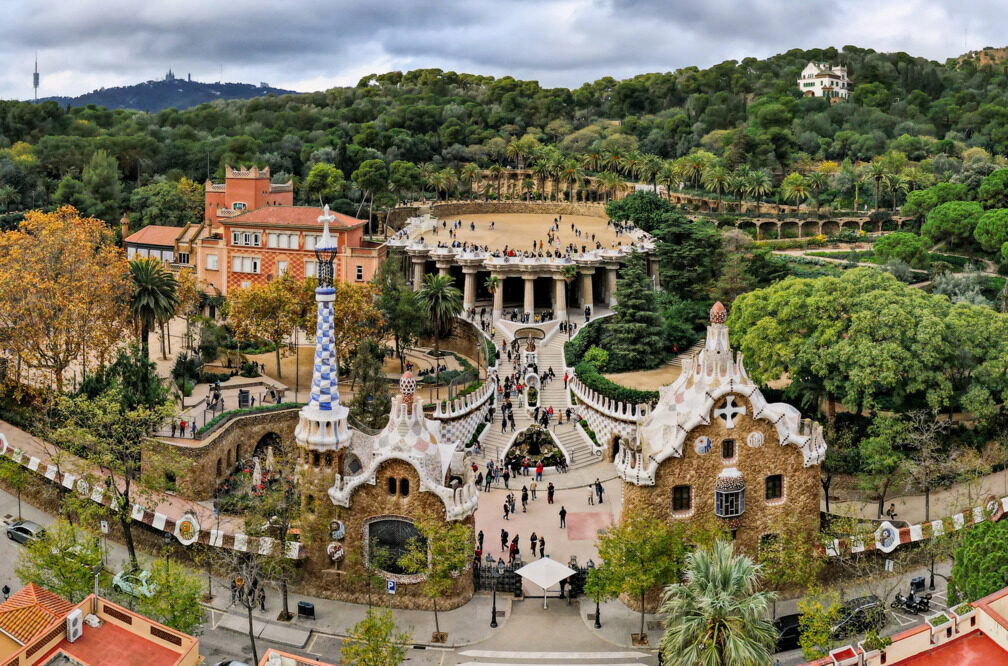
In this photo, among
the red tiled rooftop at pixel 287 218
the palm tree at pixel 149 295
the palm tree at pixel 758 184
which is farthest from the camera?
the palm tree at pixel 758 184

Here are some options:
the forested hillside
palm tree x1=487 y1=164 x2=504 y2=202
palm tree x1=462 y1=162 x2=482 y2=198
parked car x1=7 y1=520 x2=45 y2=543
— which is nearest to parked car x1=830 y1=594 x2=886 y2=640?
parked car x1=7 y1=520 x2=45 y2=543

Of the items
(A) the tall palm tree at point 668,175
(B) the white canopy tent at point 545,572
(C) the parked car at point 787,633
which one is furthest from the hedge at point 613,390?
(A) the tall palm tree at point 668,175

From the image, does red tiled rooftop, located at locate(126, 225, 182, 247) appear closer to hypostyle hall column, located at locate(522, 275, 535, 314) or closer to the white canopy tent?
hypostyle hall column, located at locate(522, 275, 535, 314)

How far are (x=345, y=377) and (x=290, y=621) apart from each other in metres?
27.3

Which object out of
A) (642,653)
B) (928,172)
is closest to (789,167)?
(928,172)

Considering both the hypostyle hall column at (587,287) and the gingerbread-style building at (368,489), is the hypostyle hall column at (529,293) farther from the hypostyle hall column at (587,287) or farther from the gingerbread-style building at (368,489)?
the gingerbread-style building at (368,489)

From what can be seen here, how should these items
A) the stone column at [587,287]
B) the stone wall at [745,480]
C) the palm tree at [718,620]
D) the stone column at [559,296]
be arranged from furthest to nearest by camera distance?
the stone column at [587,287] → the stone column at [559,296] → the stone wall at [745,480] → the palm tree at [718,620]

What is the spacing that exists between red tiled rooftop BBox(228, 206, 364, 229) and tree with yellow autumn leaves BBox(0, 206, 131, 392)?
2309cm

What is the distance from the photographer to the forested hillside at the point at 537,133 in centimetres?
11856

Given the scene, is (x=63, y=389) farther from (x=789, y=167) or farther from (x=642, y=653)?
(x=789, y=167)

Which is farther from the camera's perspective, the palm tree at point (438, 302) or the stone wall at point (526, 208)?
the stone wall at point (526, 208)

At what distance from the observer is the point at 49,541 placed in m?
38.7

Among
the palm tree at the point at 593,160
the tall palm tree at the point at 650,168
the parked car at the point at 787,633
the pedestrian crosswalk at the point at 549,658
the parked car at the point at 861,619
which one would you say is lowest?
the pedestrian crosswalk at the point at 549,658

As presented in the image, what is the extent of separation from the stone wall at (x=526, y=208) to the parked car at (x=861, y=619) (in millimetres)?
77457
